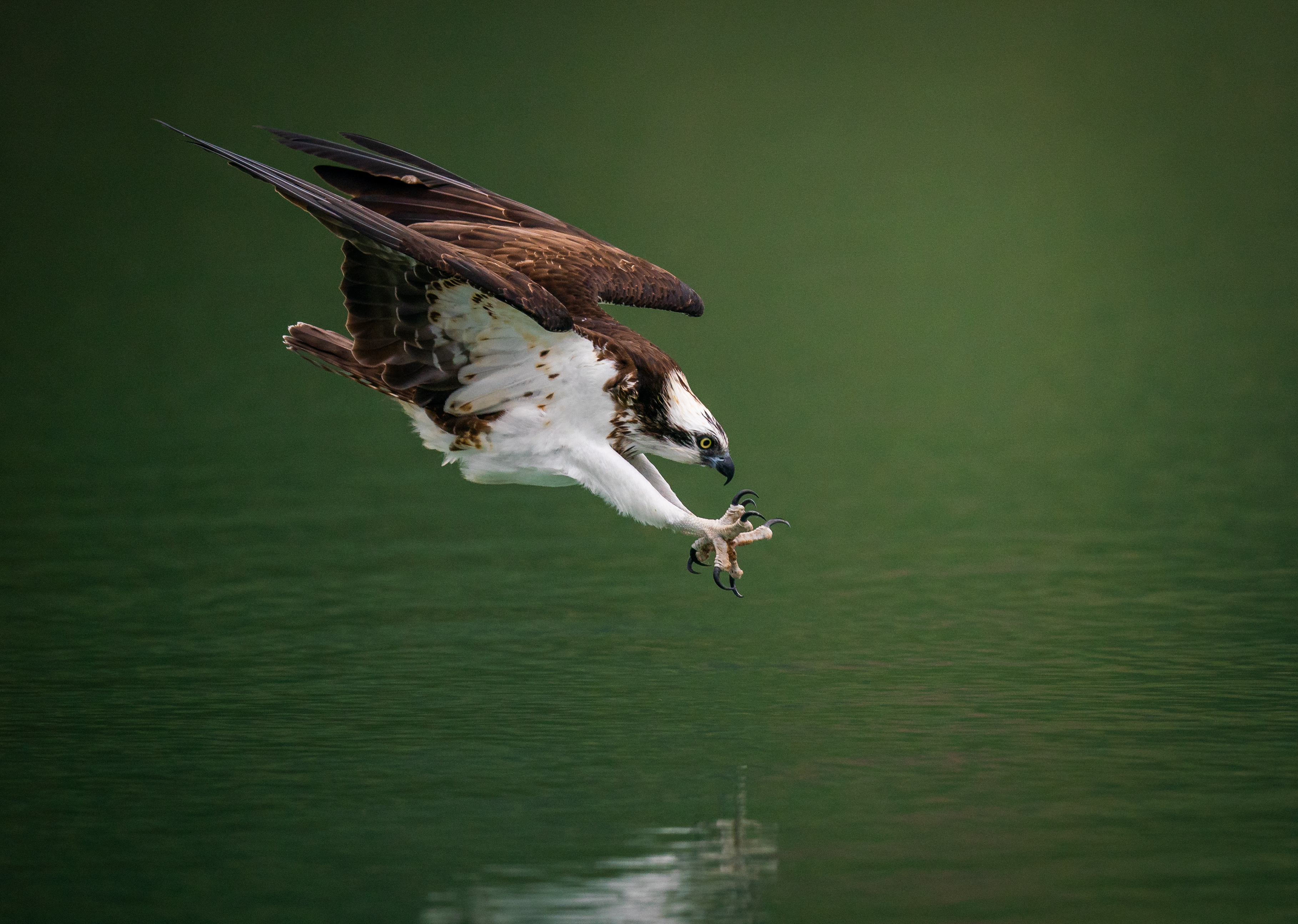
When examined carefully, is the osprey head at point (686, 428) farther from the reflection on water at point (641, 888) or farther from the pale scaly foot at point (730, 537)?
the reflection on water at point (641, 888)

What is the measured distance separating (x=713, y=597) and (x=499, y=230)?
15.4 ft

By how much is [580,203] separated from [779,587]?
86.8 feet

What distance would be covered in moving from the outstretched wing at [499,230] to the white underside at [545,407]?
0.65 meters

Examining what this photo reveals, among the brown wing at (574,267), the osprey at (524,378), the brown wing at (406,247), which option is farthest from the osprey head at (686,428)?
the brown wing at (574,267)

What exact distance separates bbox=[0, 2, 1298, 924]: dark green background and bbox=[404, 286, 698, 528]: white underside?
146cm

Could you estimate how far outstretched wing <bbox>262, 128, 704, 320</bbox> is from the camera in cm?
1068

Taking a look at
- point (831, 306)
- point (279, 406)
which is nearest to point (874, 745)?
point (279, 406)

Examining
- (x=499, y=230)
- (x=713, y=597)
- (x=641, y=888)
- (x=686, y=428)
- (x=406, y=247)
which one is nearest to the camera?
(x=641, y=888)

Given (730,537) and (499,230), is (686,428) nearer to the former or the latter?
(730,537)

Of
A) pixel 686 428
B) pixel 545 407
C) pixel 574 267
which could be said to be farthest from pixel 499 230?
pixel 686 428

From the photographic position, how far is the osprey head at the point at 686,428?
32.0 feet

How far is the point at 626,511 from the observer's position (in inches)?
381

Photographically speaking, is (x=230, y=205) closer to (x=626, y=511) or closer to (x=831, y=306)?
(x=831, y=306)

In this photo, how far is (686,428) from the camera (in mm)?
9758
